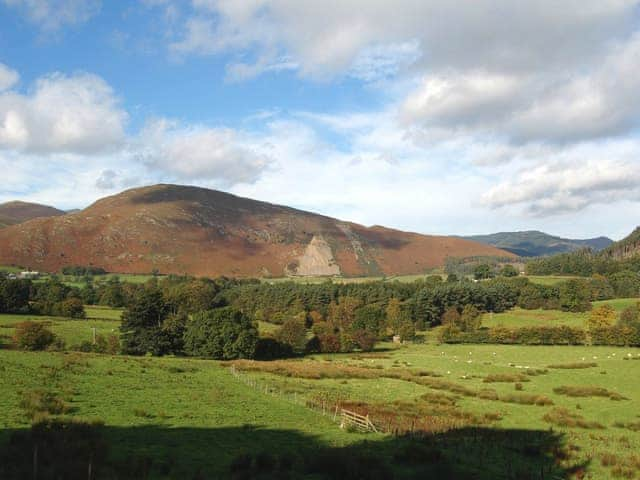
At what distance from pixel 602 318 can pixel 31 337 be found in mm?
103037

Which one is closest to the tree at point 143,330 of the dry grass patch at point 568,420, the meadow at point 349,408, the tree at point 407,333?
the meadow at point 349,408

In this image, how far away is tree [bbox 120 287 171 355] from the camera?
249ft

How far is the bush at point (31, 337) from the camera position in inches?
2552

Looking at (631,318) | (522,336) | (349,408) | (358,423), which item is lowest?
(522,336)

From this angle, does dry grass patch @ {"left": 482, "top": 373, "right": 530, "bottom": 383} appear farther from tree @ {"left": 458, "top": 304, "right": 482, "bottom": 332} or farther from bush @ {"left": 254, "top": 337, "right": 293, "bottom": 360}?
tree @ {"left": 458, "top": 304, "right": 482, "bottom": 332}

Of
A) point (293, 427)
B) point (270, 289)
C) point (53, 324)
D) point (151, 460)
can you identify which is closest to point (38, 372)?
point (293, 427)

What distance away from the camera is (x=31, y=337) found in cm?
6544

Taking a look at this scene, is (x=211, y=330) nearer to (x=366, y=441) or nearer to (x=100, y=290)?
(x=366, y=441)

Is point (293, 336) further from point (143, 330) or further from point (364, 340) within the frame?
point (143, 330)

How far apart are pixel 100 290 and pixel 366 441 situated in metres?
136

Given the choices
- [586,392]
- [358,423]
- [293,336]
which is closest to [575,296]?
[293,336]

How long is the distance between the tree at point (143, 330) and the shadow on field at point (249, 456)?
53708mm

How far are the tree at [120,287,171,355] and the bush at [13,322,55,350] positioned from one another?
11048mm

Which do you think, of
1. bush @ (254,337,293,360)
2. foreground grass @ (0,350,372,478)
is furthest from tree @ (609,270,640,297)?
foreground grass @ (0,350,372,478)
